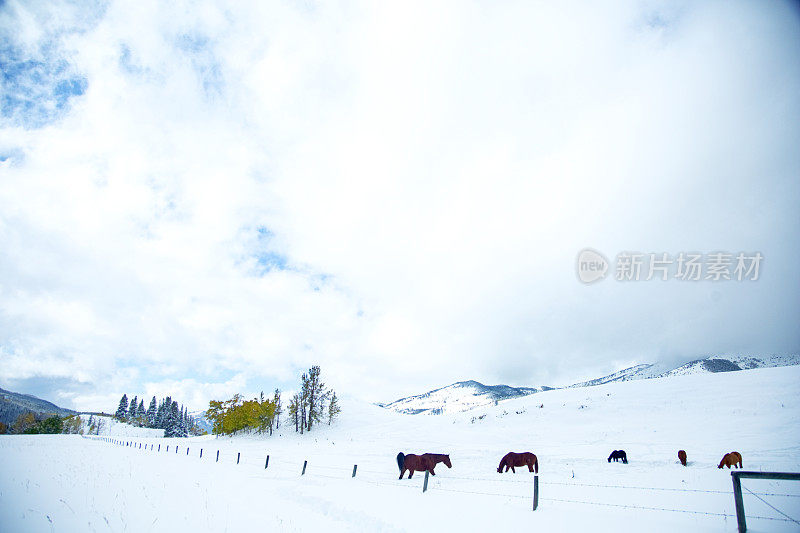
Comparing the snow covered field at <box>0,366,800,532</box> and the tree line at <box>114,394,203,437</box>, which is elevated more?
the snow covered field at <box>0,366,800,532</box>

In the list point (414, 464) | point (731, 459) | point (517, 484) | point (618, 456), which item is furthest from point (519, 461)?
point (731, 459)

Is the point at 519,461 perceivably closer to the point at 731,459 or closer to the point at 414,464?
the point at 414,464

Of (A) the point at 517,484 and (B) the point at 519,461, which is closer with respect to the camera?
(A) the point at 517,484

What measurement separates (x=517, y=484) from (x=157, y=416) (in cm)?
15535

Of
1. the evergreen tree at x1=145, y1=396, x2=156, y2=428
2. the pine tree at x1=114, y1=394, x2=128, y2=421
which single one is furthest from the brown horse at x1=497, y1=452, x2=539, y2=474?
the pine tree at x1=114, y1=394, x2=128, y2=421

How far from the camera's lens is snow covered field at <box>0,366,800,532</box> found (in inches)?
372

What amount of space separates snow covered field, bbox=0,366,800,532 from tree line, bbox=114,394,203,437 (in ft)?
339

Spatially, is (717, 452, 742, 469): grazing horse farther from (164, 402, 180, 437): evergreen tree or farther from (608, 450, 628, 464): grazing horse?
(164, 402, 180, 437): evergreen tree

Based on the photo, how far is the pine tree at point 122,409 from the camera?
135875 millimetres

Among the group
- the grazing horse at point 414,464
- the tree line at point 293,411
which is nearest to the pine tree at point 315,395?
the tree line at point 293,411

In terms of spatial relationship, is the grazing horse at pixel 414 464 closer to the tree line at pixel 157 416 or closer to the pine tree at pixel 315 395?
the pine tree at pixel 315 395

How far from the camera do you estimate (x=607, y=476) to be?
1759 centimetres

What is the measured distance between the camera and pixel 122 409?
139125 millimetres

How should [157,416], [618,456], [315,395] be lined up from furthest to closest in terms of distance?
[157,416]
[315,395]
[618,456]
